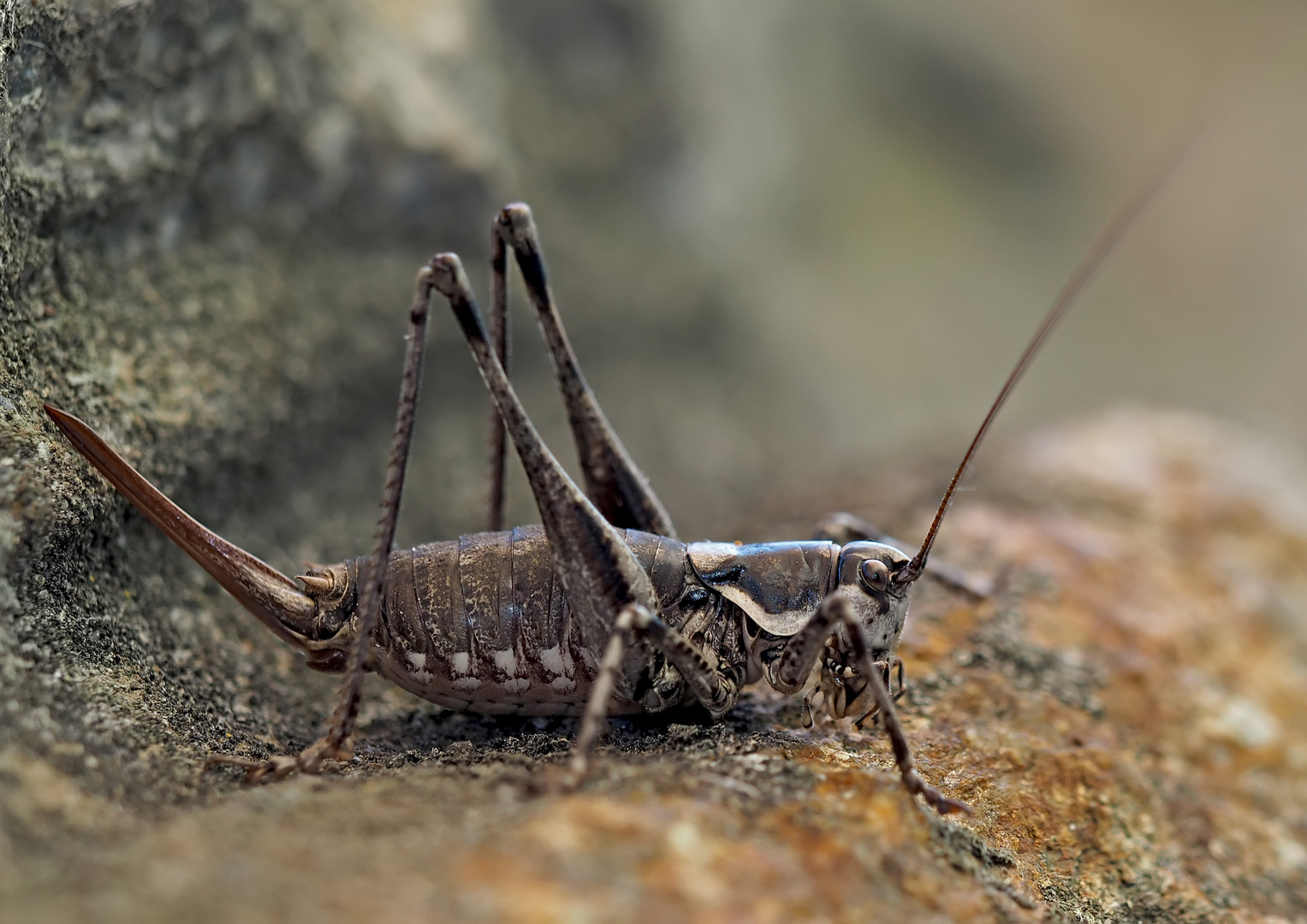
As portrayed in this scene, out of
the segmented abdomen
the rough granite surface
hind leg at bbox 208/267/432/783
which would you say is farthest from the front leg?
hind leg at bbox 208/267/432/783

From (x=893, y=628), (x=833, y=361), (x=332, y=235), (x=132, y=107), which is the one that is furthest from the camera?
(x=833, y=361)

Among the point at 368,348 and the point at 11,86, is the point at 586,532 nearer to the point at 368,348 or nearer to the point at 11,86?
the point at 11,86

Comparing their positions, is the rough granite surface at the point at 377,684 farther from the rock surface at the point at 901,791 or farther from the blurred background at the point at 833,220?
the blurred background at the point at 833,220

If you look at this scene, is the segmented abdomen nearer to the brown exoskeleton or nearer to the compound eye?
the brown exoskeleton

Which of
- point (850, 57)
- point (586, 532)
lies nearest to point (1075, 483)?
point (586, 532)

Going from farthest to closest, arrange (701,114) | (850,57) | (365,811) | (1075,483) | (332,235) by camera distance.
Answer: (850,57) → (701,114) → (1075,483) → (332,235) → (365,811)
